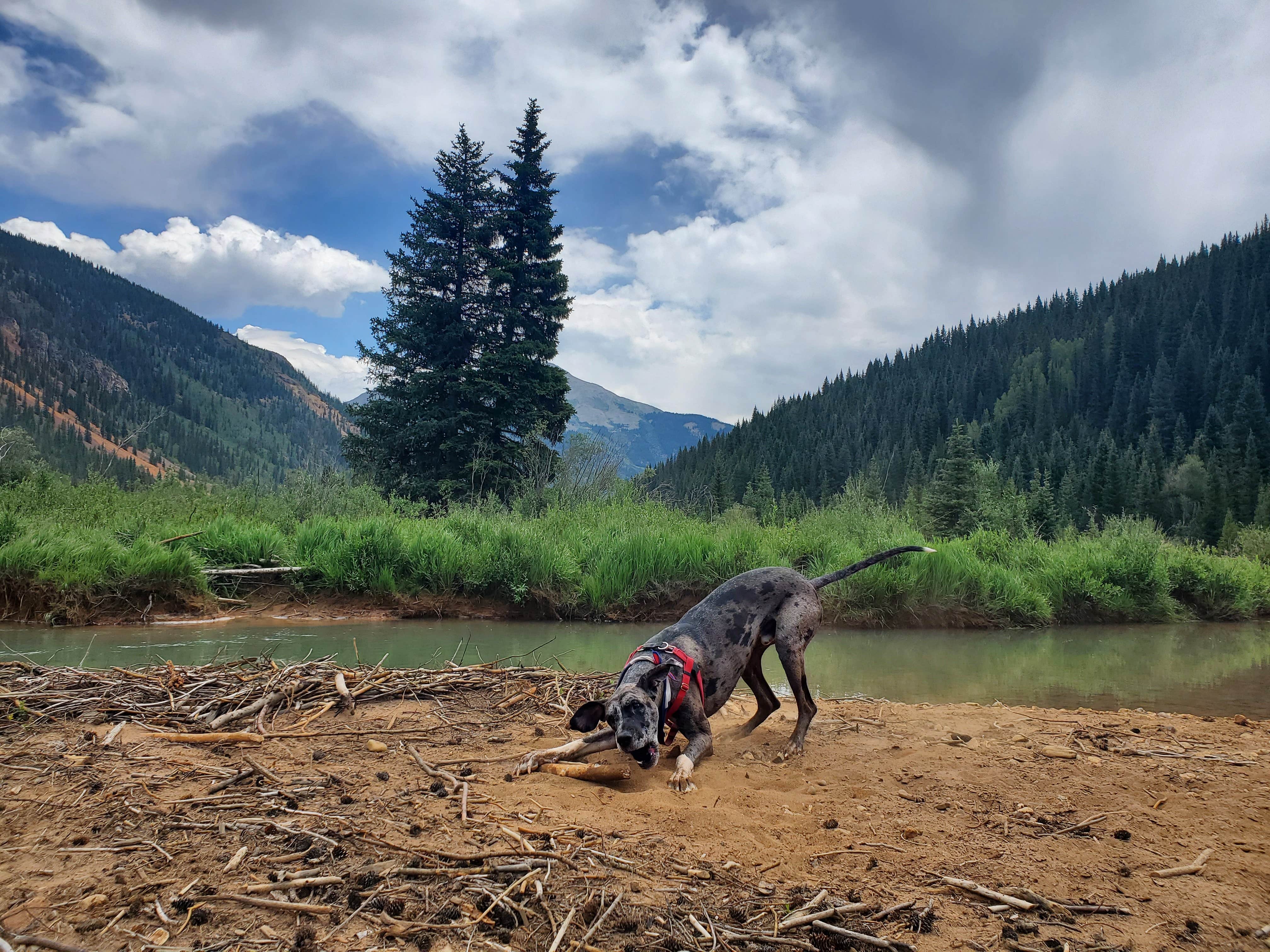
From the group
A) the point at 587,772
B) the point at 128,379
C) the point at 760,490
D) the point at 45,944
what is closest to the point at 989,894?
the point at 587,772

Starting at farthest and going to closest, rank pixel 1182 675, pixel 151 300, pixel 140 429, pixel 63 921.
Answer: pixel 151 300 → pixel 140 429 → pixel 1182 675 → pixel 63 921

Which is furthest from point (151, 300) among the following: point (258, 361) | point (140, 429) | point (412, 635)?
point (412, 635)

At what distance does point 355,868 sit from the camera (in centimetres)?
268

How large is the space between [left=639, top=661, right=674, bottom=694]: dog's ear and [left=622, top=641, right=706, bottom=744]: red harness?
4 cm

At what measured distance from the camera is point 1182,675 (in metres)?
8.74

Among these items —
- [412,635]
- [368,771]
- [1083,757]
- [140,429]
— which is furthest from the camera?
[140,429]

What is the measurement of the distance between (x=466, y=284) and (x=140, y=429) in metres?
16.0

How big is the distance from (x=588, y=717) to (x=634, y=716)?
404 millimetres

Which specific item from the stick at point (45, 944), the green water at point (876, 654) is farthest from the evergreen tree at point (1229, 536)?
the stick at point (45, 944)

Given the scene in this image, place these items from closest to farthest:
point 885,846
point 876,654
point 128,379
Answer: point 885,846, point 876,654, point 128,379

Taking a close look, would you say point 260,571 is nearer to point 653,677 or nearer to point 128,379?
point 653,677

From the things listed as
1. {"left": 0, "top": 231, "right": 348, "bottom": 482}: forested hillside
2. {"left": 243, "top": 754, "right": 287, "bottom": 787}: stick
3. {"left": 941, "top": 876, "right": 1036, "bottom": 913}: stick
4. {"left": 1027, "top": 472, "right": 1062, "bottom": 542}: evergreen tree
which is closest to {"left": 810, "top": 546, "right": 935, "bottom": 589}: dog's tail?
{"left": 941, "top": 876, "right": 1036, "bottom": 913}: stick

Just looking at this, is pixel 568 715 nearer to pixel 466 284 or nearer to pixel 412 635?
pixel 412 635

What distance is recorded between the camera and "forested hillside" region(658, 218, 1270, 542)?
71688mm
